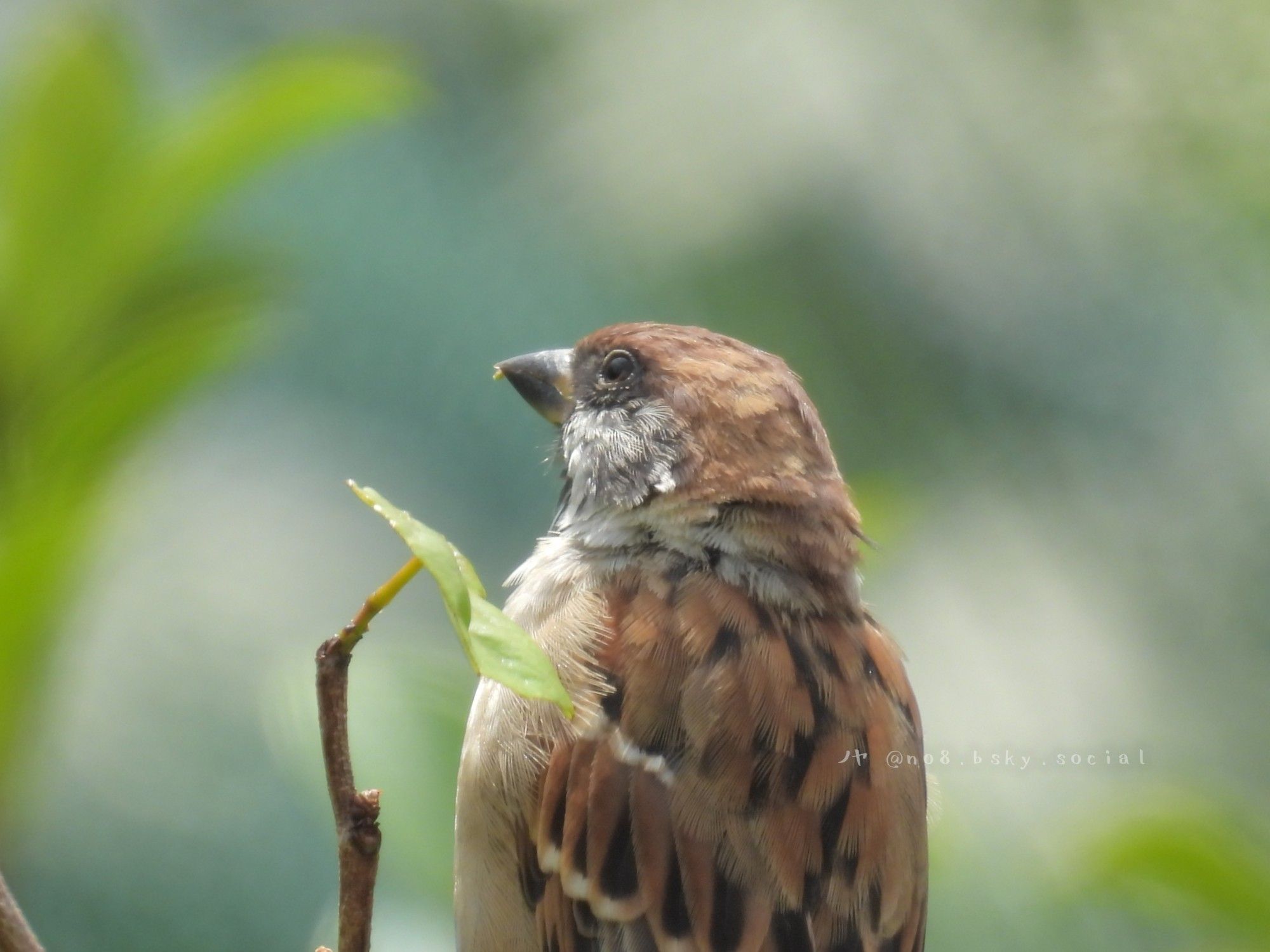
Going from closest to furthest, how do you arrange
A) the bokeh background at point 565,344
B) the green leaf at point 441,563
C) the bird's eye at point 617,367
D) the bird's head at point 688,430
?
the green leaf at point 441,563
the bird's head at point 688,430
the bird's eye at point 617,367
the bokeh background at point 565,344

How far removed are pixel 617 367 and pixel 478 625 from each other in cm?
129

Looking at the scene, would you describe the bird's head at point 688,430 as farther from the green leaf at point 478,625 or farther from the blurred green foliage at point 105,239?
the green leaf at point 478,625

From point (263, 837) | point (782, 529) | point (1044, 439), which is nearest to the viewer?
point (782, 529)

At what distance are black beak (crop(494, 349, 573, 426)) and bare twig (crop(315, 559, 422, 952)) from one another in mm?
1228

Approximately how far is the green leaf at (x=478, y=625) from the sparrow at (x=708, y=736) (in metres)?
0.83

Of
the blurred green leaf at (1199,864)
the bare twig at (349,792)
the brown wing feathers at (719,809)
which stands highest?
the blurred green leaf at (1199,864)

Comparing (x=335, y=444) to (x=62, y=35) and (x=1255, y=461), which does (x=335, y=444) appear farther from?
(x=1255, y=461)

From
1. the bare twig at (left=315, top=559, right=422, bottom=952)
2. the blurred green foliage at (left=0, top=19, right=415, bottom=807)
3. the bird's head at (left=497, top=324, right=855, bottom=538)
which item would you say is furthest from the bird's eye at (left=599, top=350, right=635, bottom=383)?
the bare twig at (left=315, top=559, right=422, bottom=952)

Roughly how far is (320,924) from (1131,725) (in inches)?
112

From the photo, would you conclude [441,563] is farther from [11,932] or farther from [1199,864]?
[1199,864]

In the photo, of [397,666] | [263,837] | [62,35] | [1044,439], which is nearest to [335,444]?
[263,837]

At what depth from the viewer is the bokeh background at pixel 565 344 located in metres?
2.28

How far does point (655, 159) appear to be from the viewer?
208 inches

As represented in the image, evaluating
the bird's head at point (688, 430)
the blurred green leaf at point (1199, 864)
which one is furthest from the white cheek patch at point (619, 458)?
the blurred green leaf at point (1199, 864)
